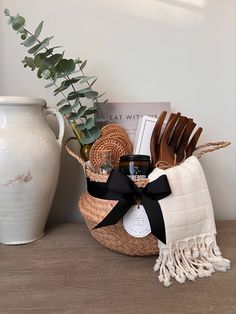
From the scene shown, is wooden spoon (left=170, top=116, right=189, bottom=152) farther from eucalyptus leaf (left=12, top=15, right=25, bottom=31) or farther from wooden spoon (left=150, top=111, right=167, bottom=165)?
eucalyptus leaf (left=12, top=15, right=25, bottom=31)

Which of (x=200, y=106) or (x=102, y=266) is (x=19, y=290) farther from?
(x=200, y=106)

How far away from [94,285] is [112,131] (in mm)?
331

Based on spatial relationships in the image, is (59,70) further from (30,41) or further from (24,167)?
(24,167)

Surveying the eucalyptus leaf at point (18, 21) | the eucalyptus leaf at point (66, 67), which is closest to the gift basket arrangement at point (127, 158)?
the eucalyptus leaf at point (66, 67)

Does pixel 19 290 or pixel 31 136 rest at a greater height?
pixel 31 136

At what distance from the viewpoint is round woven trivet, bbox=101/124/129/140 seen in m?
0.69

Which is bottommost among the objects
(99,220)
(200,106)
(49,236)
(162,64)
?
(49,236)

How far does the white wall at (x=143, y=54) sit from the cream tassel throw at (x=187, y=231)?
307 mm

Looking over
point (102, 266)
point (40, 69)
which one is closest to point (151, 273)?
point (102, 266)

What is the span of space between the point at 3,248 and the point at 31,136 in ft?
0.84

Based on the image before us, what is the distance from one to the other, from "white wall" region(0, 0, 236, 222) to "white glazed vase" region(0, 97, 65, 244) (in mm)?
168

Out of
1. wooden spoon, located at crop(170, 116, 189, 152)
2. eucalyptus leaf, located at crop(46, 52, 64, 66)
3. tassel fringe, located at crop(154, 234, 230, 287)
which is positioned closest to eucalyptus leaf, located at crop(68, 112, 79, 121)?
eucalyptus leaf, located at crop(46, 52, 64, 66)

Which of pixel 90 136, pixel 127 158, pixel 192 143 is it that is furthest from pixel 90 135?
pixel 192 143

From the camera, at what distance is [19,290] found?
0.51m
